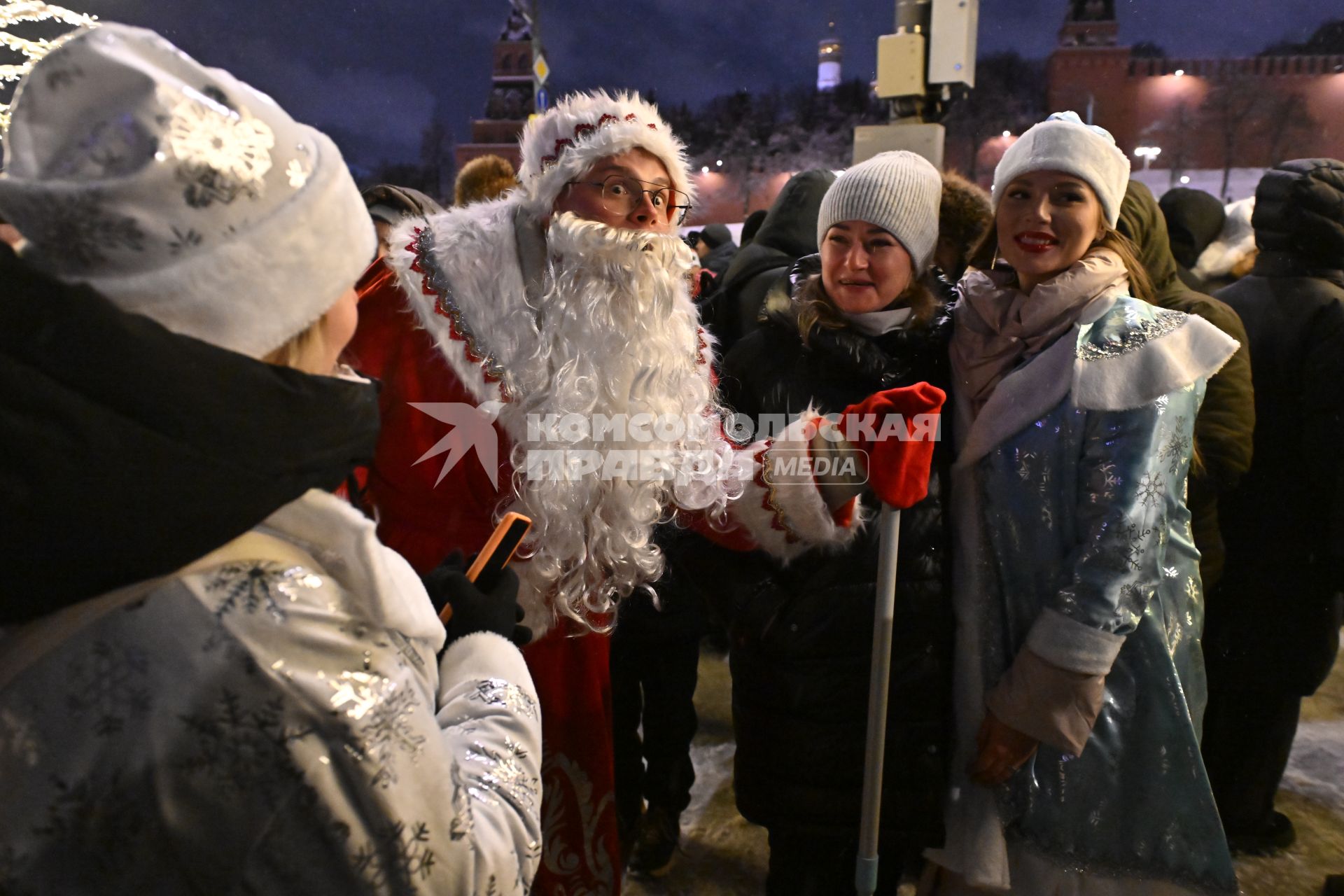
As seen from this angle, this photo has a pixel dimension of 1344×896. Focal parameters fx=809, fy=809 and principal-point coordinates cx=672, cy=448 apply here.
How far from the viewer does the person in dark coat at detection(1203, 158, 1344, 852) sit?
2570 mm

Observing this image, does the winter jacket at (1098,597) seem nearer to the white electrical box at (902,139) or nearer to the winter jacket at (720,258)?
the winter jacket at (720,258)

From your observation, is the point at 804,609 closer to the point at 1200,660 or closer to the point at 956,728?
the point at 956,728

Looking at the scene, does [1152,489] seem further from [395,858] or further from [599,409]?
[395,858]

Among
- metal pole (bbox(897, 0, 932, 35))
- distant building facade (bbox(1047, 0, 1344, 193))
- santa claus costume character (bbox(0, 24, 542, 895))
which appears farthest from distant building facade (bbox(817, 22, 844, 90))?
santa claus costume character (bbox(0, 24, 542, 895))

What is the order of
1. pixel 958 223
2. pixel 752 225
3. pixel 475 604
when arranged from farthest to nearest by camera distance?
pixel 752 225
pixel 958 223
pixel 475 604

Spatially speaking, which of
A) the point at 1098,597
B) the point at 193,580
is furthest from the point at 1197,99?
the point at 193,580

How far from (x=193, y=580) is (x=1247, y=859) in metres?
3.33

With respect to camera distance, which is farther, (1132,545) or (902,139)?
(902,139)

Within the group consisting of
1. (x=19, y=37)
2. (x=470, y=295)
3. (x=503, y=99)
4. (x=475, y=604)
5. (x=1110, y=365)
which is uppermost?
(x=503, y=99)

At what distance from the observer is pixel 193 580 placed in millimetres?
766

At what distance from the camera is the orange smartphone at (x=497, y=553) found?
1.30m

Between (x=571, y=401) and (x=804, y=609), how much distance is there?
741 millimetres

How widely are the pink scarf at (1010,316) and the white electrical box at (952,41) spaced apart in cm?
413

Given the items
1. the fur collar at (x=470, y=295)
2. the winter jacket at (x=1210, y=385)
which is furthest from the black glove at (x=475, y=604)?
the winter jacket at (x=1210, y=385)
